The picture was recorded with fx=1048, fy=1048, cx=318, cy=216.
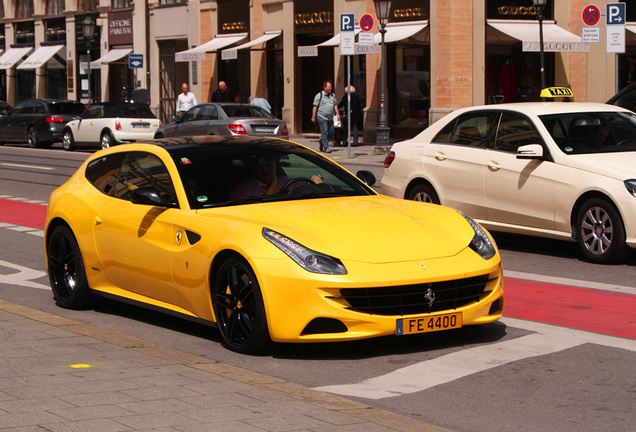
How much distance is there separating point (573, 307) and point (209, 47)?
→ 3369cm

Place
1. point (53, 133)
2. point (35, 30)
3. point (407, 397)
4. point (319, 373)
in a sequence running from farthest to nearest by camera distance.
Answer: point (35, 30), point (53, 133), point (319, 373), point (407, 397)

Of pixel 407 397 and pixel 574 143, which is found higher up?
pixel 574 143

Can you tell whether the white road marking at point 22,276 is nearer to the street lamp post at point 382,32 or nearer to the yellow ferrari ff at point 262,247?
the yellow ferrari ff at point 262,247

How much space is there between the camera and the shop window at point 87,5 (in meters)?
51.8

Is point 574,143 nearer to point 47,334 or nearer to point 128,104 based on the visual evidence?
point 47,334

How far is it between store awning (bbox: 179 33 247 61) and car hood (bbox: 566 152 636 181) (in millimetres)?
30303

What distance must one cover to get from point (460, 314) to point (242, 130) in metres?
20.5

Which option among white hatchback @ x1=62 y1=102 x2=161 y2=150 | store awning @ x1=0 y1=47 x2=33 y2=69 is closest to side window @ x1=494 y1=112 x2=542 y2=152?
white hatchback @ x1=62 y1=102 x2=161 y2=150

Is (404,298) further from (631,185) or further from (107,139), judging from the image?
(107,139)

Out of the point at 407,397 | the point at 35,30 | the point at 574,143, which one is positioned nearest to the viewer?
the point at 407,397

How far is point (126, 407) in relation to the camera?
16.7 feet

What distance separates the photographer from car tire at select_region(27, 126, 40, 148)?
35.8 meters

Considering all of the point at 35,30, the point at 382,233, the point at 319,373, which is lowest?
the point at 319,373

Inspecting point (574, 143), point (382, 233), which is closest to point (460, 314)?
point (382, 233)
